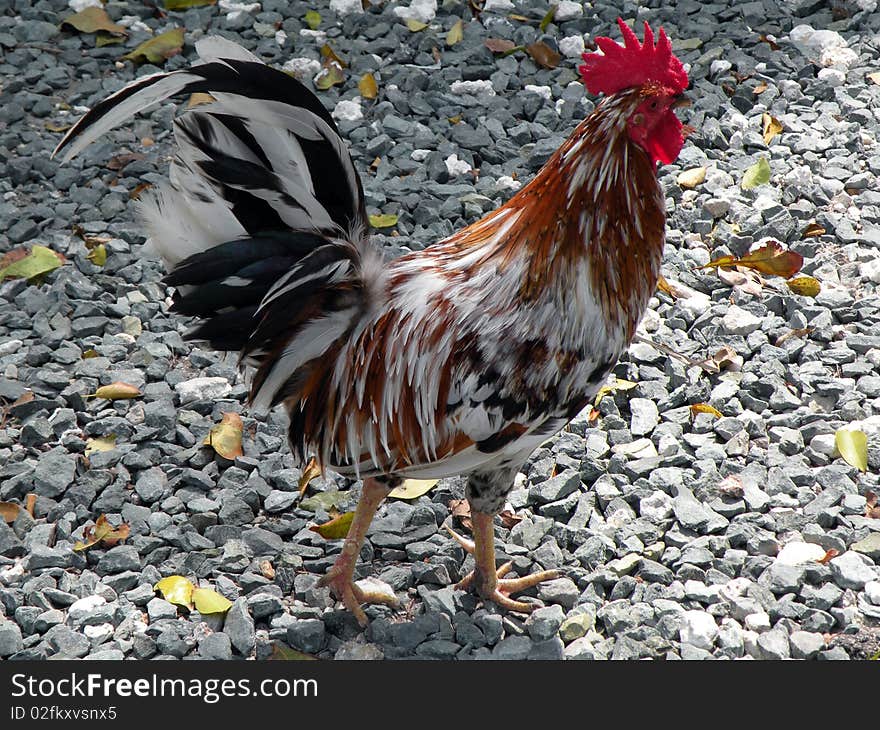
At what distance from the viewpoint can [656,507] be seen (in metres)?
3.66

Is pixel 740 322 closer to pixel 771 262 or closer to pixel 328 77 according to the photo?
pixel 771 262

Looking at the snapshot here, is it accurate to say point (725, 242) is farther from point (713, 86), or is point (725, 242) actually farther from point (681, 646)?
point (681, 646)

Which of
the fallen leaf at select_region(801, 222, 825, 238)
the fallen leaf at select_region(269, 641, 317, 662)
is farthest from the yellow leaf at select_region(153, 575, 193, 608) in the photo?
the fallen leaf at select_region(801, 222, 825, 238)

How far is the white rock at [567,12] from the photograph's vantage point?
589cm

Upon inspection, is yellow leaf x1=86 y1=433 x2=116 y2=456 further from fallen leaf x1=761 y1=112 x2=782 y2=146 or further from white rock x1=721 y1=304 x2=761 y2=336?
fallen leaf x1=761 y1=112 x2=782 y2=146

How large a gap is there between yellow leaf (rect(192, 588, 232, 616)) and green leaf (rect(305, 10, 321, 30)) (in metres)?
3.61

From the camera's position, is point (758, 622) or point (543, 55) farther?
point (543, 55)

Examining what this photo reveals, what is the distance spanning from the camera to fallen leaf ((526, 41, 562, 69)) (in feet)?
18.4

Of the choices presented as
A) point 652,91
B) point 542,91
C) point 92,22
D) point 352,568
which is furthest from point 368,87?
point 352,568

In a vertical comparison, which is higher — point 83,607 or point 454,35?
point 454,35

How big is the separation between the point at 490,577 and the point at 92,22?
13.3 ft

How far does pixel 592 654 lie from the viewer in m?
3.23

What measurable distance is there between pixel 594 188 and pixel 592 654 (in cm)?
140

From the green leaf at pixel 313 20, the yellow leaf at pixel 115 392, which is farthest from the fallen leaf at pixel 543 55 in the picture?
the yellow leaf at pixel 115 392
